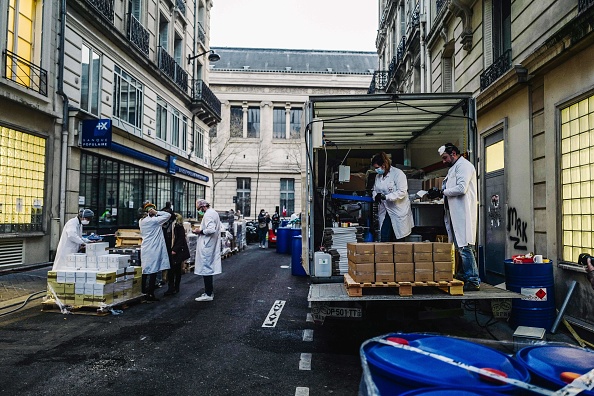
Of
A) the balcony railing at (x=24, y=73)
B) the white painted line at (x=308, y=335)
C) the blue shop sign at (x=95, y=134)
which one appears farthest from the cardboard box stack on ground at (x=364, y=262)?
the blue shop sign at (x=95, y=134)

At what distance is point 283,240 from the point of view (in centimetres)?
1883

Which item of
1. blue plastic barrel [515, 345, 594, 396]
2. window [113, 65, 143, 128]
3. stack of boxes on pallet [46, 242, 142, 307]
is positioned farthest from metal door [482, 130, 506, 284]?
window [113, 65, 143, 128]

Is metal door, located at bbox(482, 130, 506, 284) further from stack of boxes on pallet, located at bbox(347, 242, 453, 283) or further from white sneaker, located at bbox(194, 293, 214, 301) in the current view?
white sneaker, located at bbox(194, 293, 214, 301)

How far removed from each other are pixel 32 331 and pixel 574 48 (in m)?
8.86

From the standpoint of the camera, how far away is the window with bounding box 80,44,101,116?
14469 mm

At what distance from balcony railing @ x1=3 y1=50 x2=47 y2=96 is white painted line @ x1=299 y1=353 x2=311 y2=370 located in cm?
1015

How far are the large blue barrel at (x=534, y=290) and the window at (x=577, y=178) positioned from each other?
3.31 feet

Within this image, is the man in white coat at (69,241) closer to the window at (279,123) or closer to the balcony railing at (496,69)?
the balcony railing at (496,69)

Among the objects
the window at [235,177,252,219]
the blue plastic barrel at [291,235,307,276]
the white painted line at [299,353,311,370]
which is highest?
the window at [235,177,252,219]

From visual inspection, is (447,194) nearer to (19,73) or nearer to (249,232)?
(19,73)

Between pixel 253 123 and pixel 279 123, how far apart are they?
242 cm

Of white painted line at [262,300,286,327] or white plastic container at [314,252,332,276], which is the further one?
white painted line at [262,300,286,327]

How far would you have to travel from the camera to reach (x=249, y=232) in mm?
26562

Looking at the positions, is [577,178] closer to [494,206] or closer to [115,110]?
[494,206]
